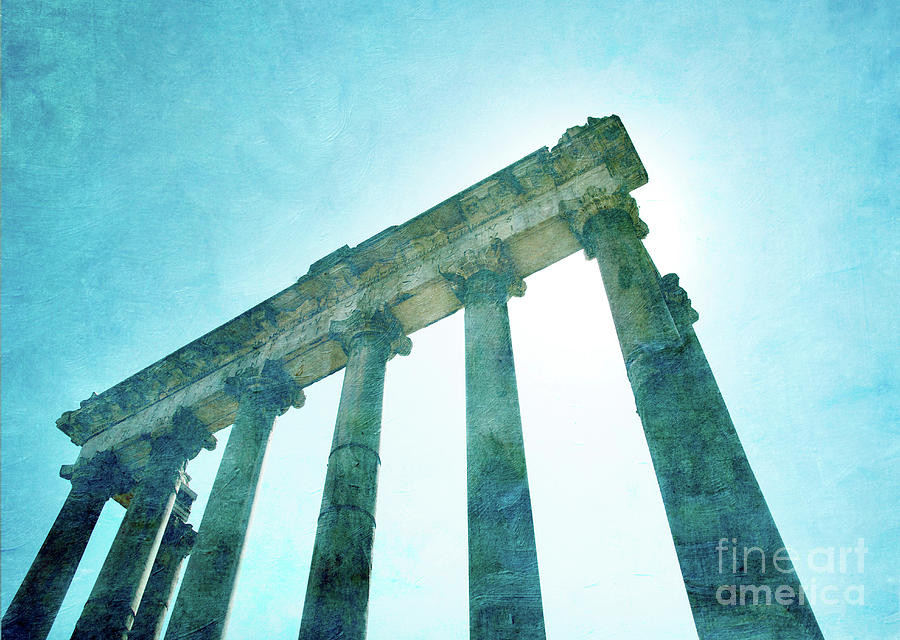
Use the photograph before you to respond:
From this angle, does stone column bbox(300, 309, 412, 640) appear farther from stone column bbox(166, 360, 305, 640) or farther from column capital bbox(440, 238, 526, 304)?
stone column bbox(166, 360, 305, 640)

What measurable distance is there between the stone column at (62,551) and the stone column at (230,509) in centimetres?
619

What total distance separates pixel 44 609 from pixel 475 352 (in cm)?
1526

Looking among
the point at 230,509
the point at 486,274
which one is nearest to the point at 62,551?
the point at 230,509

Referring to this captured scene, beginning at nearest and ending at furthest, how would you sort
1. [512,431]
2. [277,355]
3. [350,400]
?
[512,431] → [350,400] → [277,355]

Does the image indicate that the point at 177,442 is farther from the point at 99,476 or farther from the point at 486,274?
the point at 486,274

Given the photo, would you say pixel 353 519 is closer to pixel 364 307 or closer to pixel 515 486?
pixel 515 486

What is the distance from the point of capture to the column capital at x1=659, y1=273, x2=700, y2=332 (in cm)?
1377

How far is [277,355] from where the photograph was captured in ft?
64.3

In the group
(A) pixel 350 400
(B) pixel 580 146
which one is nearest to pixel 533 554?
(A) pixel 350 400

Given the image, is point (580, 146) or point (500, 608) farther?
point (580, 146)

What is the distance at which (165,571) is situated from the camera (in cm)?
2028

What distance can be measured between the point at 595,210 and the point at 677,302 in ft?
10.3

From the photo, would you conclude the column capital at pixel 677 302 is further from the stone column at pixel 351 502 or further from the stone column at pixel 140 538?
the stone column at pixel 140 538

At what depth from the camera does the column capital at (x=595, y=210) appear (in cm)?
1491
